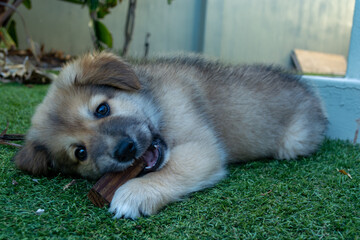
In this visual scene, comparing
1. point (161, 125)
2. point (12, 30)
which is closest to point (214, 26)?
point (12, 30)

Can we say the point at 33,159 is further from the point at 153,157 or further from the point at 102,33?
the point at 102,33

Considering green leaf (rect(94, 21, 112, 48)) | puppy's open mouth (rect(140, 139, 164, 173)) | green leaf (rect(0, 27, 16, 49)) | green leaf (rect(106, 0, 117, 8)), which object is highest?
green leaf (rect(106, 0, 117, 8))

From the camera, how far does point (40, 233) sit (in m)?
1.45

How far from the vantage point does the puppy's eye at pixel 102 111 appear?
205cm

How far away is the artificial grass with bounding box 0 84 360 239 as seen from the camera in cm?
150

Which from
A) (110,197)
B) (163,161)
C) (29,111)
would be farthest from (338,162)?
(29,111)

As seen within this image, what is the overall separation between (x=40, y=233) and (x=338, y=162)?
6.93 ft

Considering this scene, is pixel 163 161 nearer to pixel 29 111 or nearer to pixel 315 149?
pixel 315 149

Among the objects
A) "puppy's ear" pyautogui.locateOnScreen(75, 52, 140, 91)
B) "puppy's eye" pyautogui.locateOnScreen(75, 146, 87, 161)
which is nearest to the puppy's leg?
"puppy's eye" pyautogui.locateOnScreen(75, 146, 87, 161)

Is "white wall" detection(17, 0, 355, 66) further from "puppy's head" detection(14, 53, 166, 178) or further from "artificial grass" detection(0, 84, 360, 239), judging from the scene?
"artificial grass" detection(0, 84, 360, 239)

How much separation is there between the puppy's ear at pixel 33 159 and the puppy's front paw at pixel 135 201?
0.66 meters

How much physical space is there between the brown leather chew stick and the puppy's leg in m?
0.06

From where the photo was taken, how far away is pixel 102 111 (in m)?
2.08

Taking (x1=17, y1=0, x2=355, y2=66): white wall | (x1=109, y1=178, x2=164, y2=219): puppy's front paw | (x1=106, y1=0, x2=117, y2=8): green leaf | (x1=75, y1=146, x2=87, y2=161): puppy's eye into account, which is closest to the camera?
(x1=109, y1=178, x2=164, y2=219): puppy's front paw
